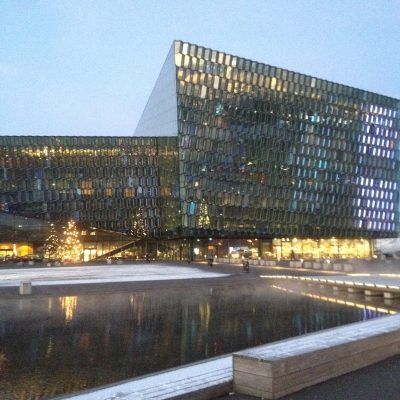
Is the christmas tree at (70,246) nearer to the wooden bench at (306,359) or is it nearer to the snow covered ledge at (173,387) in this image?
the wooden bench at (306,359)

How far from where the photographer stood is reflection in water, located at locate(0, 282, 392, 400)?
444 inches

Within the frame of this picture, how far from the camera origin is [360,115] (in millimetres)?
102250

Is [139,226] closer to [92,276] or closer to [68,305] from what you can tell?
[92,276]

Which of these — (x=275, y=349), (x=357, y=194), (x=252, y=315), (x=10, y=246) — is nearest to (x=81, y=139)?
(x=10, y=246)

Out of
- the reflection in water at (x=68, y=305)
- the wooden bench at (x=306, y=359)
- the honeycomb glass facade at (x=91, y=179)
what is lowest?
the reflection in water at (x=68, y=305)


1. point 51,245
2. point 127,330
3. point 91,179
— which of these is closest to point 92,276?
point 127,330

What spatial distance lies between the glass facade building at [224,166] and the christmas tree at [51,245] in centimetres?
260

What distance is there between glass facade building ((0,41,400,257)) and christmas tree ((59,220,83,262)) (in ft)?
12.0

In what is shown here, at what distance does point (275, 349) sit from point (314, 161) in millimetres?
91261

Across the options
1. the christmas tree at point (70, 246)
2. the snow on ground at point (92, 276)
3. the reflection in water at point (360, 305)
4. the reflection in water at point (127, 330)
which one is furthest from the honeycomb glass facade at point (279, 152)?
the reflection in water at point (127, 330)

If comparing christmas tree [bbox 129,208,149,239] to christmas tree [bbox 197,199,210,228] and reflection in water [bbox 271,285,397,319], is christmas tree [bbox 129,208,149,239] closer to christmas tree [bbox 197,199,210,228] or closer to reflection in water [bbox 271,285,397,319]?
christmas tree [bbox 197,199,210,228]

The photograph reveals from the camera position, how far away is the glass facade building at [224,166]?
86.0 meters

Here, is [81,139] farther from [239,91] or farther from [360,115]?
[360,115]

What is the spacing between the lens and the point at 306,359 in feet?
26.8
